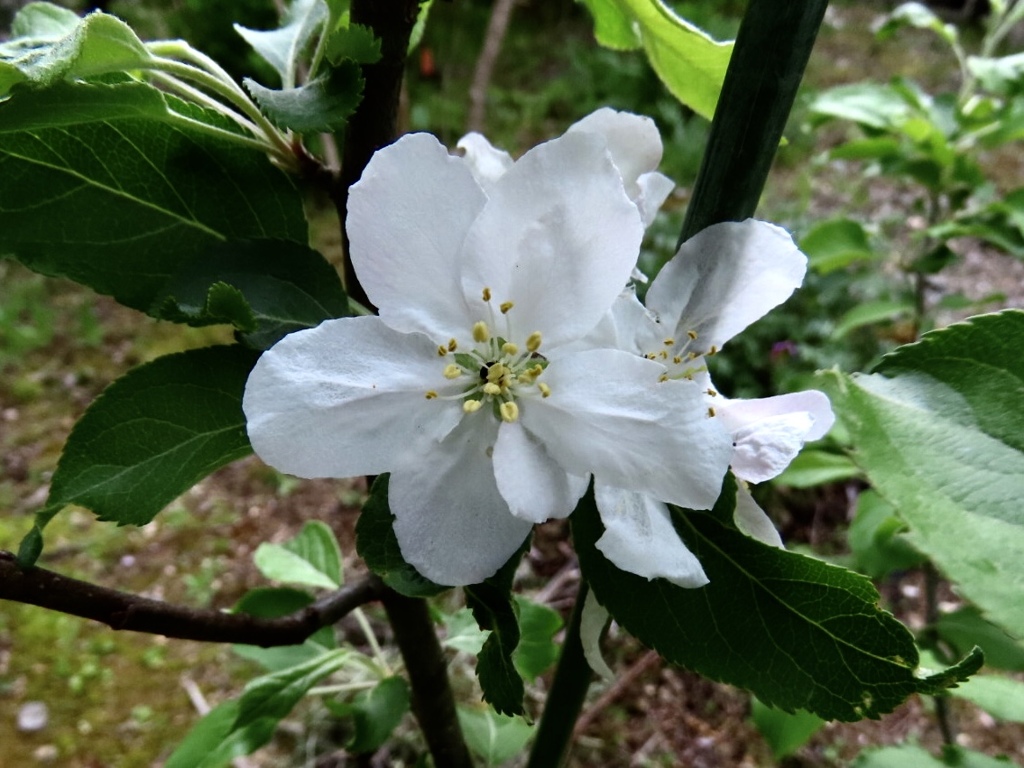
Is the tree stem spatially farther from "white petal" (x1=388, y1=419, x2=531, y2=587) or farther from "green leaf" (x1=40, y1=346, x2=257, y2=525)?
"green leaf" (x1=40, y1=346, x2=257, y2=525)

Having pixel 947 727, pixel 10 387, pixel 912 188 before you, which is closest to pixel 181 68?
pixel 947 727

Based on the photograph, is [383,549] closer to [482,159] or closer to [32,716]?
[482,159]

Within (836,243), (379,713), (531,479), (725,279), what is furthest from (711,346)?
(836,243)

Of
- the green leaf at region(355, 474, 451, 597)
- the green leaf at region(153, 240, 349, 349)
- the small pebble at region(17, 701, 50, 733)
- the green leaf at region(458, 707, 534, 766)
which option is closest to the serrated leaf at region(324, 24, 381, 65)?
the green leaf at region(153, 240, 349, 349)

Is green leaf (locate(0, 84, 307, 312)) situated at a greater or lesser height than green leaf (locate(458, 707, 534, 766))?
greater

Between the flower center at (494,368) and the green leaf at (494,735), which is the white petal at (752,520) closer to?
the flower center at (494,368)

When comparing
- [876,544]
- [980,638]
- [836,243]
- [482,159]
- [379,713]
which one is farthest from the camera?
[836,243]

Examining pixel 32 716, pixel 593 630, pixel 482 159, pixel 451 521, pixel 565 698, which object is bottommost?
pixel 32 716
